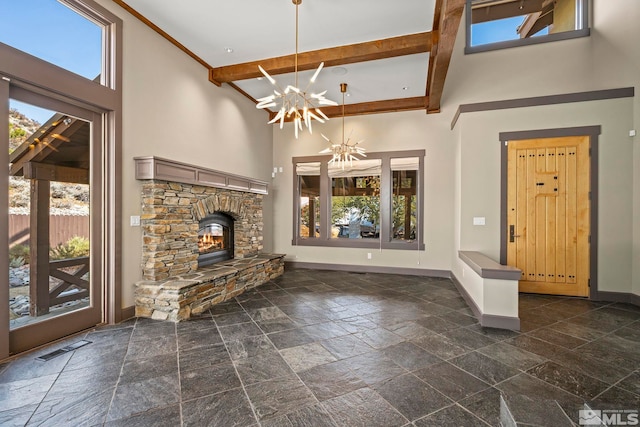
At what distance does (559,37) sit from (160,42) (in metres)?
6.44

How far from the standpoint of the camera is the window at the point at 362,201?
6094mm

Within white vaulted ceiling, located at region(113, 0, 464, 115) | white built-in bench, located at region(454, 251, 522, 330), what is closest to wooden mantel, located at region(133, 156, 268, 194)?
white vaulted ceiling, located at region(113, 0, 464, 115)

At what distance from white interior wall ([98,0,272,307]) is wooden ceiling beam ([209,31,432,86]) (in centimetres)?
60

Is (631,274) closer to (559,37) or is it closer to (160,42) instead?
(559,37)

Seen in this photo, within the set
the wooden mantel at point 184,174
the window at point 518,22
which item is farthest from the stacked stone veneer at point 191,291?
the window at point 518,22

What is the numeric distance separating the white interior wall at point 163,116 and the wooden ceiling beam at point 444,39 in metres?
3.51

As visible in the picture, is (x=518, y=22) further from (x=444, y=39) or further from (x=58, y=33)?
(x=58, y=33)

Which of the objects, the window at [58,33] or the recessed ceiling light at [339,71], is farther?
the recessed ceiling light at [339,71]

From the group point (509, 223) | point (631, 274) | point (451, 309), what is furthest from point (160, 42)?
point (631, 274)

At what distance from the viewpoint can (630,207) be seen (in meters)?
4.19

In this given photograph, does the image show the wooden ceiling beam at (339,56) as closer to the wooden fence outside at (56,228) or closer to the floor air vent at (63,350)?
the wooden fence outside at (56,228)

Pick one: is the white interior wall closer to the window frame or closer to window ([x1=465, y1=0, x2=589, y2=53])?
the window frame

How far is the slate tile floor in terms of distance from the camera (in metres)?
1.85

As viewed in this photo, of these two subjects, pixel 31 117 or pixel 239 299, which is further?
pixel 239 299
